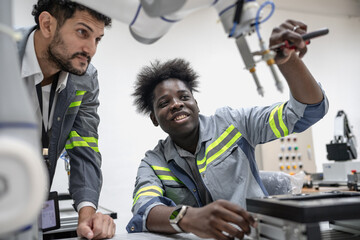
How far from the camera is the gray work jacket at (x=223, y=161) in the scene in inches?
52.9

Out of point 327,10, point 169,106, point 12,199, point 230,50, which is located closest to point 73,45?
point 169,106

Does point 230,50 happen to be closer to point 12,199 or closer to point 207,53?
point 207,53

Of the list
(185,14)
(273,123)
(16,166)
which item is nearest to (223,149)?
(273,123)

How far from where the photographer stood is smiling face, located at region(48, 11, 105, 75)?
131cm

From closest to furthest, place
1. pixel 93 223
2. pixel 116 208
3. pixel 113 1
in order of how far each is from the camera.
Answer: pixel 113 1
pixel 93 223
pixel 116 208

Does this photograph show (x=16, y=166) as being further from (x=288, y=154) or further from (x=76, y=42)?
(x=288, y=154)

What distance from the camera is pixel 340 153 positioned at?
3229 mm

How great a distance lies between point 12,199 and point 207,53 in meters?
4.04

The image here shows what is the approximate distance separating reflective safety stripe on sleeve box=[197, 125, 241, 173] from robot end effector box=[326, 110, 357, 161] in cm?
216

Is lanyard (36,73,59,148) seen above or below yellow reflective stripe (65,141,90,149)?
above

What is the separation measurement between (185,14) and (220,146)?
2.90ft

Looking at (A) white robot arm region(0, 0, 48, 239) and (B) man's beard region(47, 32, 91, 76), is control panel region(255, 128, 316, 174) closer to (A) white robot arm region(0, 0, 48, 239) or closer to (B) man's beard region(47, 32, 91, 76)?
(B) man's beard region(47, 32, 91, 76)

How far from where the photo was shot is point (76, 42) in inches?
52.5

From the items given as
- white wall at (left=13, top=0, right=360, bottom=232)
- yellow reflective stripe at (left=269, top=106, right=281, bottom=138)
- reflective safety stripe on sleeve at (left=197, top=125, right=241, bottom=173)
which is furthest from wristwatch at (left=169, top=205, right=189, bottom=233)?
white wall at (left=13, top=0, right=360, bottom=232)
